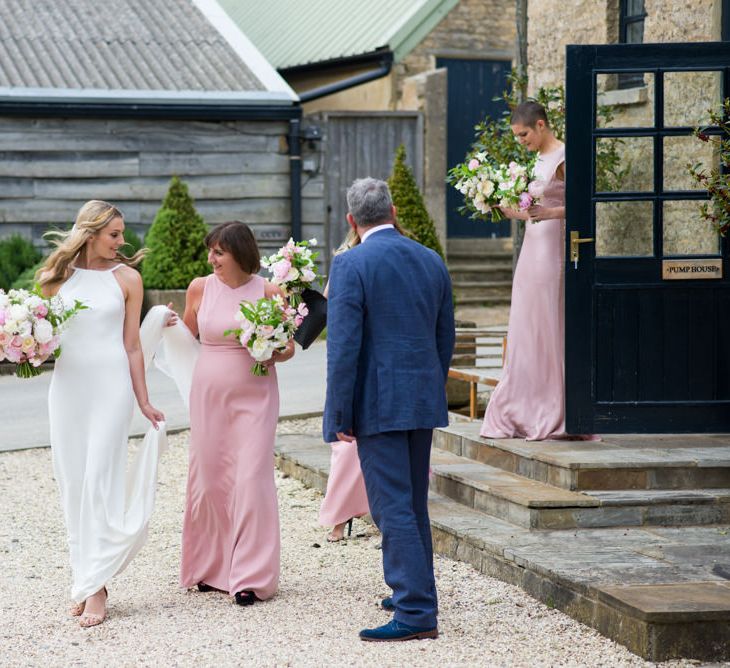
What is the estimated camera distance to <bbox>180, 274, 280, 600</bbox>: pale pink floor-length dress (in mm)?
6184

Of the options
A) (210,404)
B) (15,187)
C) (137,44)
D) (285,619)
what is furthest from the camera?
(137,44)

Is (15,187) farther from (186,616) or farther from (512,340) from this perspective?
(186,616)

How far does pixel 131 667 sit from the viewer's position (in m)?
5.20

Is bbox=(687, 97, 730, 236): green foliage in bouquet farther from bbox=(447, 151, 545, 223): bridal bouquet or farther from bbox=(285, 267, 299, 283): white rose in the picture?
bbox=(285, 267, 299, 283): white rose

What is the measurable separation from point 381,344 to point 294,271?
123cm

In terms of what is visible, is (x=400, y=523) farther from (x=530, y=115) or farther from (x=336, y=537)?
(x=530, y=115)

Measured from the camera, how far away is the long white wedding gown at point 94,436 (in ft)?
19.4

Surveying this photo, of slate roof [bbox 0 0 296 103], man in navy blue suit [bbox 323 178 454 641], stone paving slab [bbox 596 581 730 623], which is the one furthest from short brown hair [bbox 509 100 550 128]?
slate roof [bbox 0 0 296 103]

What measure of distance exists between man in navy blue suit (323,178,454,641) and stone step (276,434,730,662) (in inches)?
26.5

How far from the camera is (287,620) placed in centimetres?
580

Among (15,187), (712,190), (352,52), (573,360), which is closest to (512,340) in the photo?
(573,360)

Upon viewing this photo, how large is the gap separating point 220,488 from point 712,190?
9.90 feet

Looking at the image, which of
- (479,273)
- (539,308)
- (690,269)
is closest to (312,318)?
(539,308)

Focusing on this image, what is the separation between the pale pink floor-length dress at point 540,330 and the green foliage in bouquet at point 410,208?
6.00 m
